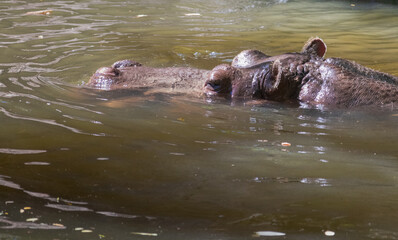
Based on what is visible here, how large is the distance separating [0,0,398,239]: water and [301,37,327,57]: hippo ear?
76cm

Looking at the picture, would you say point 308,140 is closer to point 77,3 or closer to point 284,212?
point 284,212

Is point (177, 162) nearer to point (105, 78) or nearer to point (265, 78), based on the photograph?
point (265, 78)

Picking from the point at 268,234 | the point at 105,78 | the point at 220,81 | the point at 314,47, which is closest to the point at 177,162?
the point at 268,234

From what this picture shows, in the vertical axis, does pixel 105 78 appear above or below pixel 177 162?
above

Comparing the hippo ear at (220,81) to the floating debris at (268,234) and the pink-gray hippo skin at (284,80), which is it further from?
the floating debris at (268,234)

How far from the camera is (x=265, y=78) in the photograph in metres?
5.35

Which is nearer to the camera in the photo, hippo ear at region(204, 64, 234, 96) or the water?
the water

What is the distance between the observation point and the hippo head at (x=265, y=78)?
5.32m

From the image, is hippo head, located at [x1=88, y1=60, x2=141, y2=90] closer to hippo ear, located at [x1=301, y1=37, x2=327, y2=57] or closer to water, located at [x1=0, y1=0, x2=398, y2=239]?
water, located at [x1=0, y1=0, x2=398, y2=239]

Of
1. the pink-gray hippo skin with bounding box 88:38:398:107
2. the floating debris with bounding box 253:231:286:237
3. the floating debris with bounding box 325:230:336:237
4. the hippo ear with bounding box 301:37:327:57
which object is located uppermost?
the hippo ear with bounding box 301:37:327:57

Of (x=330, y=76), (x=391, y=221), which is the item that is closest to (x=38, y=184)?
(x=391, y=221)

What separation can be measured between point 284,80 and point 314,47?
2.11 ft

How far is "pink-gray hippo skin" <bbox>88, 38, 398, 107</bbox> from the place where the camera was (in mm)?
5191

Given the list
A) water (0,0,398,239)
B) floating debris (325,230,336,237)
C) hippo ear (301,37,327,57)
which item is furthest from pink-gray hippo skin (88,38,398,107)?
floating debris (325,230,336,237)
